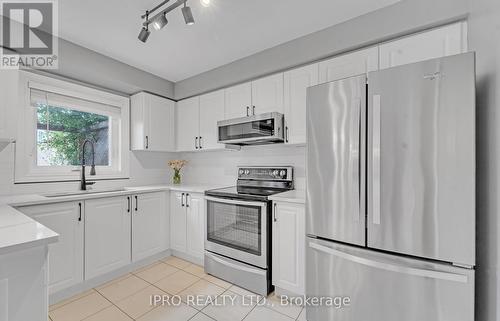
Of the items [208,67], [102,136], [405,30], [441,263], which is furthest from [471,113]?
[102,136]

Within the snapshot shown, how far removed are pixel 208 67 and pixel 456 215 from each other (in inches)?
107

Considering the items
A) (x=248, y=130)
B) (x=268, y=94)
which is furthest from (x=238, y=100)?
(x=248, y=130)

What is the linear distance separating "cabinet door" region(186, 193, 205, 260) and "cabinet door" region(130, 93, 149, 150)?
3.34ft

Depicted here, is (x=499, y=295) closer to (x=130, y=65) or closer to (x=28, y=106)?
(x=130, y=65)

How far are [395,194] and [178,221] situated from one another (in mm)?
2371

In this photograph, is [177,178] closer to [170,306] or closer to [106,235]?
[106,235]

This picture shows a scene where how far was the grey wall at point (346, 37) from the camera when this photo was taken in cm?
158

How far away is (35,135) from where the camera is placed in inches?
89.8

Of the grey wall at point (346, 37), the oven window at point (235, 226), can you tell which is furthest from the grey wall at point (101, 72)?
the oven window at point (235, 226)

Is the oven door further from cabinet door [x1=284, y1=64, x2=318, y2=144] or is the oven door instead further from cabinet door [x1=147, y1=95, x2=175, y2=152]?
cabinet door [x1=147, y1=95, x2=175, y2=152]

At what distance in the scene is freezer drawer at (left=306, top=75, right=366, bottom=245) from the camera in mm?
1369

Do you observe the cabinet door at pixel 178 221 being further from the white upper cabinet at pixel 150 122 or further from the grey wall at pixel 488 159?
the grey wall at pixel 488 159

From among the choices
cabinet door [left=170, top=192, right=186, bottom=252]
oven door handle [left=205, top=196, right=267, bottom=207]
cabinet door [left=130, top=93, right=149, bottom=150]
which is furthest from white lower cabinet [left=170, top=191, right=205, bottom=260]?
cabinet door [left=130, top=93, right=149, bottom=150]

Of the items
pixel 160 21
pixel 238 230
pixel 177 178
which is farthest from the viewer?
pixel 177 178
